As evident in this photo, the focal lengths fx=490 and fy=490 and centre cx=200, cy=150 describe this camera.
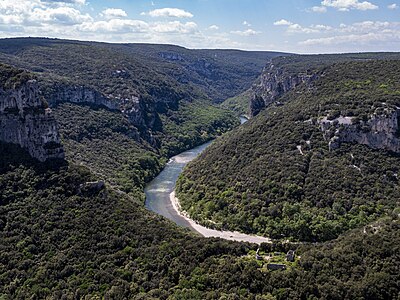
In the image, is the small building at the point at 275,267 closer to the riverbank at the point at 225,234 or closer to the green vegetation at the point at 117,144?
→ the riverbank at the point at 225,234

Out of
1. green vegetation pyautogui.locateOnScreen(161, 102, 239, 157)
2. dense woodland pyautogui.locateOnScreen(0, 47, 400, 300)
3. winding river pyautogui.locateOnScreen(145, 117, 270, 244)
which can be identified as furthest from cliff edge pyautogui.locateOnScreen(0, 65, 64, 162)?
green vegetation pyautogui.locateOnScreen(161, 102, 239, 157)

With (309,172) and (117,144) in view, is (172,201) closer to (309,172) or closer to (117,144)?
(309,172)

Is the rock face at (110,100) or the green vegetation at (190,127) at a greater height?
the rock face at (110,100)

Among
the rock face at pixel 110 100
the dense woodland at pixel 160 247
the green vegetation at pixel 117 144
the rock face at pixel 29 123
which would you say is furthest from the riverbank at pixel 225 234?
the rock face at pixel 110 100

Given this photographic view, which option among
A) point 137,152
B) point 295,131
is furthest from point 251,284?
point 137,152

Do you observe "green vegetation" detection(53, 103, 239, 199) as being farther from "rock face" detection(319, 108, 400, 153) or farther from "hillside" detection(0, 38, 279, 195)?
"rock face" detection(319, 108, 400, 153)

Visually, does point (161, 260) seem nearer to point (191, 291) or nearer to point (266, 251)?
point (191, 291)
